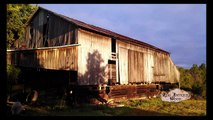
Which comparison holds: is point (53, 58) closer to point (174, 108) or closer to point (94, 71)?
point (94, 71)

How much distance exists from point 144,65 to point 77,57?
40.7ft

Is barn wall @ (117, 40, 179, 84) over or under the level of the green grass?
over

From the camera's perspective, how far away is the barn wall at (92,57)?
21.1 metres

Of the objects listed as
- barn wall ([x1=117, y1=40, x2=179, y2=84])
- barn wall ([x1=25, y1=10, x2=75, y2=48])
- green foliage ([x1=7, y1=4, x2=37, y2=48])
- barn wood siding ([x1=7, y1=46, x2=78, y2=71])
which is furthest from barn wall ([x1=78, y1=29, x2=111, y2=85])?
green foliage ([x1=7, y1=4, x2=37, y2=48])

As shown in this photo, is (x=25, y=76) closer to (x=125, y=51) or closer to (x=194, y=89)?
(x=125, y=51)

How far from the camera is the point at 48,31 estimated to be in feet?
78.5

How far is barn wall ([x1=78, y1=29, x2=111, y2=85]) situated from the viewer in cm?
2109

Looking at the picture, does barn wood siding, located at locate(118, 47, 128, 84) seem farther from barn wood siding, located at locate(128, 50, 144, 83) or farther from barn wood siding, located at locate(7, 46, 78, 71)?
barn wood siding, located at locate(7, 46, 78, 71)

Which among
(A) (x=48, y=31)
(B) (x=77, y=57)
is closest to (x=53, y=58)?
(B) (x=77, y=57)

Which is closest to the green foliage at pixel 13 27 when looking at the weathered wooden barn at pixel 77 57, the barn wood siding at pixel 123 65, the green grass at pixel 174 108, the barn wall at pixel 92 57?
the weathered wooden barn at pixel 77 57

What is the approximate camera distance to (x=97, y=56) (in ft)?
76.3

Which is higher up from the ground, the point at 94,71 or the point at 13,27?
the point at 13,27

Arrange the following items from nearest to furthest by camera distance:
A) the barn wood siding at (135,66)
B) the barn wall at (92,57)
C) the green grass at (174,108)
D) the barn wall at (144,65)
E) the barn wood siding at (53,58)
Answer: the green grass at (174,108)
the barn wood siding at (53,58)
the barn wall at (92,57)
the barn wall at (144,65)
the barn wood siding at (135,66)

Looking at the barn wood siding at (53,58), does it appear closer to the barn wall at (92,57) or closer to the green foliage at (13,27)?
the barn wall at (92,57)
